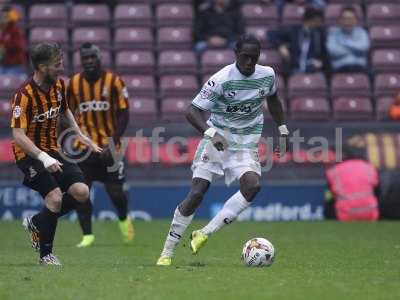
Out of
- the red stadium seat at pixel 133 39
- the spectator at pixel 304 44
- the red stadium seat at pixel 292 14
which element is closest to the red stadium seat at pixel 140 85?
the red stadium seat at pixel 133 39

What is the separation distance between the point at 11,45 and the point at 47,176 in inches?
345

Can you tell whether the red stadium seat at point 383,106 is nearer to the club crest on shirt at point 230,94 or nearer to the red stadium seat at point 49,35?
the red stadium seat at point 49,35

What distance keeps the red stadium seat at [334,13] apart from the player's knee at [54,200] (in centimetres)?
1073

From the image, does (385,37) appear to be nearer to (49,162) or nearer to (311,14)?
(311,14)

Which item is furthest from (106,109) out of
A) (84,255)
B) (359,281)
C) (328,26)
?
(328,26)

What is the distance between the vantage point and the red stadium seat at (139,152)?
16.3 m

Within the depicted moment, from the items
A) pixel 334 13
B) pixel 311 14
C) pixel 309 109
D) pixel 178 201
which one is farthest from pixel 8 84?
pixel 334 13

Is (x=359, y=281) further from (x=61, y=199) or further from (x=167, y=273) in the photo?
(x=61, y=199)

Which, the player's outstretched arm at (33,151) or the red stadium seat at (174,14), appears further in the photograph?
the red stadium seat at (174,14)

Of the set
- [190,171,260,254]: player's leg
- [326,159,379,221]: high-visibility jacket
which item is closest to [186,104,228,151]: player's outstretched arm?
[190,171,260,254]: player's leg

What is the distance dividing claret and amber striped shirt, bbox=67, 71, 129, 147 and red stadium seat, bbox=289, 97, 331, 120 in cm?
490

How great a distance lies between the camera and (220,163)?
9.75m

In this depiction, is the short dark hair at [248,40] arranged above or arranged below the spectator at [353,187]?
above

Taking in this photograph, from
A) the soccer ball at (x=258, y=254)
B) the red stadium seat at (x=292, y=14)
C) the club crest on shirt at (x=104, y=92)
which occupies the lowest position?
the soccer ball at (x=258, y=254)
